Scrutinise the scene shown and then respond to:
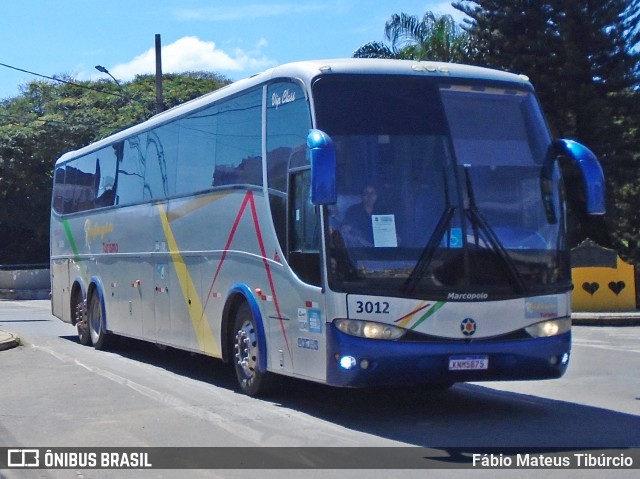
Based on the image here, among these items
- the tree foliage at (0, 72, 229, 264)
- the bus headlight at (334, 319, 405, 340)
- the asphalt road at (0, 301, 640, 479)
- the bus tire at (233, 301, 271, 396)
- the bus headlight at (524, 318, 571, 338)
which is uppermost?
the tree foliage at (0, 72, 229, 264)

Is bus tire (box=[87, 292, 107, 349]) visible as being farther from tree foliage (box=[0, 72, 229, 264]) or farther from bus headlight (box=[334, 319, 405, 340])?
tree foliage (box=[0, 72, 229, 264])

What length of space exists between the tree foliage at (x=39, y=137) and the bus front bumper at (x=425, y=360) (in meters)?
35.2

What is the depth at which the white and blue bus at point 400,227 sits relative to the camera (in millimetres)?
9375

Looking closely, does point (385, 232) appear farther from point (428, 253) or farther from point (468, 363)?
point (468, 363)

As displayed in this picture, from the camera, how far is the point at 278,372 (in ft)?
35.2

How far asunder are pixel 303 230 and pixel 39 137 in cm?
3980

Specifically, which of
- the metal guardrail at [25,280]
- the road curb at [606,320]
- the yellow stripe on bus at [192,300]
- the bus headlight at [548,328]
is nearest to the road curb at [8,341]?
the yellow stripe on bus at [192,300]

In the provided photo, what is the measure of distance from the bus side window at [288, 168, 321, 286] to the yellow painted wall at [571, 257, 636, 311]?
1595 cm

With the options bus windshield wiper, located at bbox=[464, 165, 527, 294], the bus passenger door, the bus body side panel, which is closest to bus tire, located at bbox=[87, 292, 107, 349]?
the bus body side panel

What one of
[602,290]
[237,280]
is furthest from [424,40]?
[237,280]

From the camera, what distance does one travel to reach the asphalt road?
884cm

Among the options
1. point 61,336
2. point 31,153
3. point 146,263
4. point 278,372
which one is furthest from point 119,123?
point 278,372

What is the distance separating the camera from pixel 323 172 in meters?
9.02

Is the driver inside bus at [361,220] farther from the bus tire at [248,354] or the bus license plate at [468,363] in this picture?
the bus tire at [248,354]
